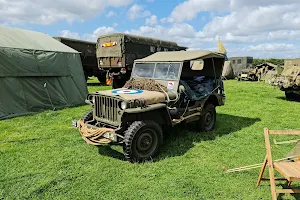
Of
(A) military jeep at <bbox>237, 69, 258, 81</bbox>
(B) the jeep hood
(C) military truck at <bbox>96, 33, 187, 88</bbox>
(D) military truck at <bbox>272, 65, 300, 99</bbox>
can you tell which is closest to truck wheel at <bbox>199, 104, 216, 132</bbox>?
(B) the jeep hood

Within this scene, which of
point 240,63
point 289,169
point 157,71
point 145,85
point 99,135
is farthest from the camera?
point 240,63

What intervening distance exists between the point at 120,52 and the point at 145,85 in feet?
25.4

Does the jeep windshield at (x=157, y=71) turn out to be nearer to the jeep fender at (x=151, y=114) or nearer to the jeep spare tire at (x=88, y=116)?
the jeep fender at (x=151, y=114)

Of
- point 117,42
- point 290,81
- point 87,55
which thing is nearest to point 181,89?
→ point 290,81

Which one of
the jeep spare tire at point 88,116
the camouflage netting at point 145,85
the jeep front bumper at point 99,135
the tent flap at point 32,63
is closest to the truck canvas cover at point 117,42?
the tent flap at point 32,63

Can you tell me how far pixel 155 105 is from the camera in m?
4.98

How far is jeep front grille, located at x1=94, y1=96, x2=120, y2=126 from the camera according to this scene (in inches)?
192

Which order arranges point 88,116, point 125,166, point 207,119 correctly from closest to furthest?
point 125,166
point 88,116
point 207,119

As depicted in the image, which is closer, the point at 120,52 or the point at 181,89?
the point at 181,89

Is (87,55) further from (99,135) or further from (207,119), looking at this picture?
(99,135)

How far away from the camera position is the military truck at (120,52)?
43.6 feet

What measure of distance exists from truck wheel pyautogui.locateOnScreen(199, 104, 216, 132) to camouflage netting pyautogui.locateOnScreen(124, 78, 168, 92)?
139 cm

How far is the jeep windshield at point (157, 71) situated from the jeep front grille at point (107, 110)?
1537mm

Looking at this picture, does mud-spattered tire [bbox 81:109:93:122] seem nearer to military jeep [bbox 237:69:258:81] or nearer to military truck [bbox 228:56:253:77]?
military jeep [bbox 237:69:258:81]
